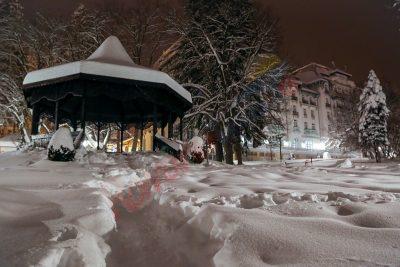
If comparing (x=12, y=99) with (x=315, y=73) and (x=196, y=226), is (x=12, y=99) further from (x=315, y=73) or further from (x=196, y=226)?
(x=315, y=73)

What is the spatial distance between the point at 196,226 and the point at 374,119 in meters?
38.9

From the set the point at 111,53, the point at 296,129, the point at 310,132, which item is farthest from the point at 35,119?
the point at 310,132

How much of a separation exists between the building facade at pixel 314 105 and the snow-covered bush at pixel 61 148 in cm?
5939

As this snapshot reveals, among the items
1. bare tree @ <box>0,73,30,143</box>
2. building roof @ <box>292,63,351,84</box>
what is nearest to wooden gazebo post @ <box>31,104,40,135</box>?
bare tree @ <box>0,73,30,143</box>

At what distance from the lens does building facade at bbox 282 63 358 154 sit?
70500 mm

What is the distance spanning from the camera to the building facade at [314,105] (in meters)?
70.5

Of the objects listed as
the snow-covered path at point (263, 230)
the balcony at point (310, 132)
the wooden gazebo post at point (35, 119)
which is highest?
the balcony at point (310, 132)

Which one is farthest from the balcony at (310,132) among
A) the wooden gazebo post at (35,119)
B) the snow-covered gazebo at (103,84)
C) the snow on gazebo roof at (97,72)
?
the wooden gazebo post at (35,119)

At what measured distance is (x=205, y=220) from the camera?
464cm

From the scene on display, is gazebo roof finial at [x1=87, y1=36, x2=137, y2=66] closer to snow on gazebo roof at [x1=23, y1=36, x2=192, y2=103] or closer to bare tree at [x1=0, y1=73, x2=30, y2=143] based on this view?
snow on gazebo roof at [x1=23, y1=36, x2=192, y2=103]

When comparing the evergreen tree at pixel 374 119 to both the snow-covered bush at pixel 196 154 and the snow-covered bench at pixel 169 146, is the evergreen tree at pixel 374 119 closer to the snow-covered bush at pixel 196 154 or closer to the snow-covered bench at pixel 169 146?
the snow-covered bush at pixel 196 154

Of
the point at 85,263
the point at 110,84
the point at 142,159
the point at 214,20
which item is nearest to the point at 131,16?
the point at 214,20

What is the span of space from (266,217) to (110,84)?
11.2 m

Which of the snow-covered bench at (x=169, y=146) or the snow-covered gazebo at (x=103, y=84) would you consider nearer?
the snow-covered gazebo at (x=103, y=84)
